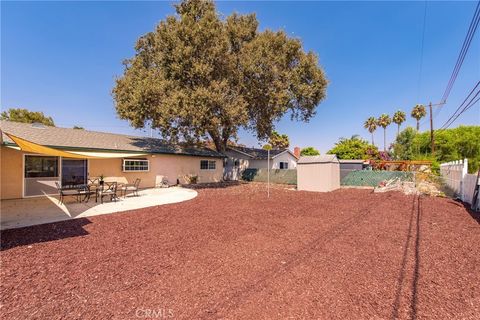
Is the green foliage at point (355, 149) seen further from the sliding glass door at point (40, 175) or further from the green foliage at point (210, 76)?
the sliding glass door at point (40, 175)

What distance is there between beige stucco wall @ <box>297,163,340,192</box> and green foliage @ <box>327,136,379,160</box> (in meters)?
19.9

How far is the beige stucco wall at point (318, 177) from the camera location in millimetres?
16656

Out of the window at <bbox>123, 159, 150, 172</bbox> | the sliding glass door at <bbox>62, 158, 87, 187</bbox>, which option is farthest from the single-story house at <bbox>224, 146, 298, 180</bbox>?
the sliding glass door at <bbox>62, 158, 87, 187</bbox>

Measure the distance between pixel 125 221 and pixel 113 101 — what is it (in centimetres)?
1391

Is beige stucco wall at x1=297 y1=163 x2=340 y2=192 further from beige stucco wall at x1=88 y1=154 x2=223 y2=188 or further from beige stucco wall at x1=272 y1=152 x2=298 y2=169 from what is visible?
beige stucco wall at x1=272 y1=152 x2=298 y2=169

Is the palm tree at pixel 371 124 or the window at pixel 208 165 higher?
the palm tree at pixel 371 124

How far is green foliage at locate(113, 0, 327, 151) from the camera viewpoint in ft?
48.8

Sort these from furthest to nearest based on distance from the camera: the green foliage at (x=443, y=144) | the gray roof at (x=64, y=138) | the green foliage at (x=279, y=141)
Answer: the green foliage at (x=279, y=141) → the green foliage at (x=443, y=144) → the gray roof at (x=64, y=138)

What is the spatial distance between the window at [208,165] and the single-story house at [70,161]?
66.1 inches

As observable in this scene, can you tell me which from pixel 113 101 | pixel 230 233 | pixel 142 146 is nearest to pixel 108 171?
pixel 142 146

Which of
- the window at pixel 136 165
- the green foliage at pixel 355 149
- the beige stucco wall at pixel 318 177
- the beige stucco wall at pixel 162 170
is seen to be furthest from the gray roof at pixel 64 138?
the green foliage at pixel 355 149

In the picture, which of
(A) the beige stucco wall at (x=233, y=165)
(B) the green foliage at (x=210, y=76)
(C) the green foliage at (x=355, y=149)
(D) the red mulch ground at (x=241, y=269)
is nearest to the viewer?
(D) the red mulch ground at (x=241, y=269)

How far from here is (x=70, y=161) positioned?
13219 mm

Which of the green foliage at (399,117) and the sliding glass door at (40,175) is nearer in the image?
the sliding glass door at (40,175)
